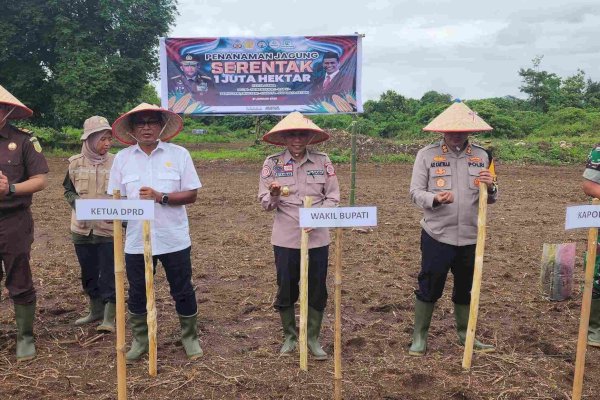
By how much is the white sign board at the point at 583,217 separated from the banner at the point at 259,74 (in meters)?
5.94

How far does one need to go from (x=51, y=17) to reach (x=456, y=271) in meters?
20.3

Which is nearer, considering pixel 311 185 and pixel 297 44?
pixel 311 185

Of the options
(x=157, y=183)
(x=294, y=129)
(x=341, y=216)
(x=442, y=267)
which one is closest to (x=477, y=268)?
(x=442, y=267)

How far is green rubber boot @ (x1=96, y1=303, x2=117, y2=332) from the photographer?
463 cm

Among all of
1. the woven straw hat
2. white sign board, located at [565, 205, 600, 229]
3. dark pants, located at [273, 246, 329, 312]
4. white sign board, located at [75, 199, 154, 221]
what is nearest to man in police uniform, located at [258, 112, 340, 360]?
dark pants, located at [273, 246, 329, 312]

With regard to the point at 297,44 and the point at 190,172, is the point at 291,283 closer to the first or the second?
the point at 190,172

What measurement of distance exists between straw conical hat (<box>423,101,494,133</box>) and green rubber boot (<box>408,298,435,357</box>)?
1309mm

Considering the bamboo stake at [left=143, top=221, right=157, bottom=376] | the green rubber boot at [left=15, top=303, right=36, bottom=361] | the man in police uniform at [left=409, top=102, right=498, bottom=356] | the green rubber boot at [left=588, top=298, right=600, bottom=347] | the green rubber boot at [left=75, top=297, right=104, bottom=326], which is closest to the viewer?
the bamboo stake at [left=143, top=221, right=157, bottom=376]

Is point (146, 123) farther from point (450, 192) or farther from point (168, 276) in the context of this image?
point (450, 192)

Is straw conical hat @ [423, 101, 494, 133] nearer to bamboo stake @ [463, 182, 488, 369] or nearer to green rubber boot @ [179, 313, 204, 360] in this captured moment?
bamboo stake @ [463, 182, 488, 369]

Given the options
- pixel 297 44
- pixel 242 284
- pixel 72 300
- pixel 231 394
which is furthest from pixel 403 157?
pixel 231 394

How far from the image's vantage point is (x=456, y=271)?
13.8ft

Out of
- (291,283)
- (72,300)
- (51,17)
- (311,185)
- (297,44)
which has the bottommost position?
(72,300)

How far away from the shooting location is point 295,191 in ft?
13.2
